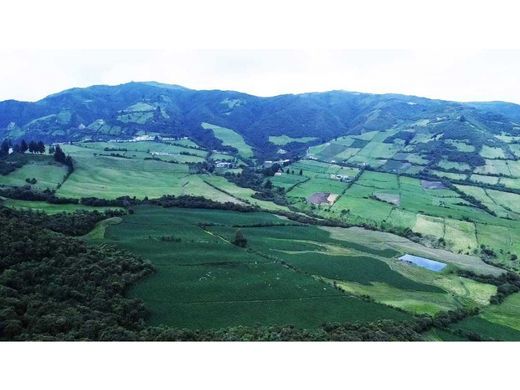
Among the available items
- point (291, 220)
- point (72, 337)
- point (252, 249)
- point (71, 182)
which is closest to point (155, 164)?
point (71, 182)

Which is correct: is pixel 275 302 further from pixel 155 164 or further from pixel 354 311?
pixel 155 164

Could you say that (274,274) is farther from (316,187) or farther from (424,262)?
(316,187)

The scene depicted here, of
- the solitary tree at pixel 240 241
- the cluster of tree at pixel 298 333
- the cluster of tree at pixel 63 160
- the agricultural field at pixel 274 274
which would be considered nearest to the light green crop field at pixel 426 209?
the agricultural field at pixel 274 274

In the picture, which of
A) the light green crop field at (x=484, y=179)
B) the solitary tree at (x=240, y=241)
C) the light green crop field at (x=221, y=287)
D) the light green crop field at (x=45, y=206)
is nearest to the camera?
the light green crop field at (x=221, y=287)

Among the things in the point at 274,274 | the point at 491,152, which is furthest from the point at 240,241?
the point at 491,152

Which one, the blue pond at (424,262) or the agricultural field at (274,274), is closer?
the agricultural field at (274,274)

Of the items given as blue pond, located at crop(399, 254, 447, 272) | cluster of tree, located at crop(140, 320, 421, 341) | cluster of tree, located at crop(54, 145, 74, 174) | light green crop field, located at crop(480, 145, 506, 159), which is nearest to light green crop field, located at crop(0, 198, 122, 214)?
cluster of tree, located at crop(54, 145, 74, 174)

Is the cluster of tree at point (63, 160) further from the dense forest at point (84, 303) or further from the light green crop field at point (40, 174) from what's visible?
the dense forest at point (84, 303)
